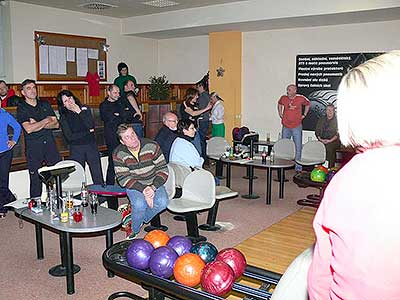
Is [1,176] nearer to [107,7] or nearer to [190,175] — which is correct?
[190,175]

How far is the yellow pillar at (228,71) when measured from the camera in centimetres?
881

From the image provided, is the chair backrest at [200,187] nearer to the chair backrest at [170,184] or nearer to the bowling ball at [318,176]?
the chair backrest at [170,184]

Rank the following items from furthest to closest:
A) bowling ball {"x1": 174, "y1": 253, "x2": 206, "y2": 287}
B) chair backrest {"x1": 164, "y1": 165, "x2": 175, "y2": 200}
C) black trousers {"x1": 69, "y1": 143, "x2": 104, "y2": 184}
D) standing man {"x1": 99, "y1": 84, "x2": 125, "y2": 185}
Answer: standing man {"x1": 99, "y1": 84, "x2": 125, "y2": 185}
black trousers {"x1": 69, "y1": 143, "x2": 104, "y2": 184}
chair backrest {"x1": 164, "y1": 165, "x2": 175, "y2": 200}
bowling ball {"x1": 174, "y1": 253, "x2": 206, "y2": 287}

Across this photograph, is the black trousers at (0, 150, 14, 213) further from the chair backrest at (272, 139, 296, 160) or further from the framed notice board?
the chair backrest at (272, 139, 296, 160)

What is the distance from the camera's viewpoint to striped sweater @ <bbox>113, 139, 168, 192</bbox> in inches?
159

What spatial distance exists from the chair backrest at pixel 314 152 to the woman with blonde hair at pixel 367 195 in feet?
18.0

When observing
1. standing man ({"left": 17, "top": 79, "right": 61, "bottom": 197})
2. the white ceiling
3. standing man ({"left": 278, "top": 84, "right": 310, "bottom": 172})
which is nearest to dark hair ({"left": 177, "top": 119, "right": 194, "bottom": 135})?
standing man ({"left": 17, "top": 79, "right": 61, "bottom": 197})

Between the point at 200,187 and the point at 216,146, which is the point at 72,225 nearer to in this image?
the point at 200,187

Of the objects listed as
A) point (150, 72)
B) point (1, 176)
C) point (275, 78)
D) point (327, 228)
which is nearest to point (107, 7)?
point (150, 72)

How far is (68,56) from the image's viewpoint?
855 cm

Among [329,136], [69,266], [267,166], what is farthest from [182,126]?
[329,136]

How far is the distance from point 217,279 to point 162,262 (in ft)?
1.12

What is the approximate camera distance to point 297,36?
320 inches

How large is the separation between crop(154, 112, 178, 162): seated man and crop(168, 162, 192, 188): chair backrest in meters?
0.49
